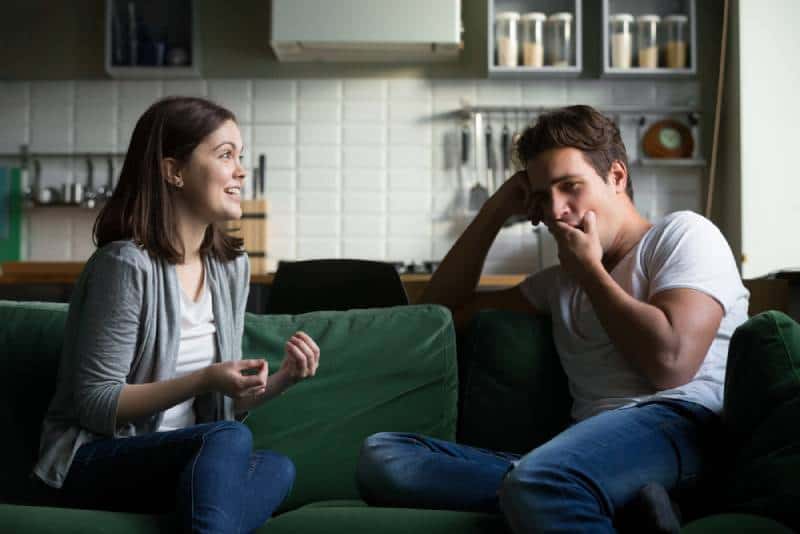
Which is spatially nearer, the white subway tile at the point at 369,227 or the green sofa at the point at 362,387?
the green sofa at the point at 362,387

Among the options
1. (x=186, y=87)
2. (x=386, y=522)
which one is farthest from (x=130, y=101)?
(x=386, y=522)

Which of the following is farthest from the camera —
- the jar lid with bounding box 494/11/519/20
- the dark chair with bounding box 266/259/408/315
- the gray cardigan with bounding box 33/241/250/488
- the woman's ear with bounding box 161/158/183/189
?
the jar lid with bounding box 494/11/519/20

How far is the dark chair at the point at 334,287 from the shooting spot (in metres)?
2.56

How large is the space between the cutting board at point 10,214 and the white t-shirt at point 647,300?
3540 mm

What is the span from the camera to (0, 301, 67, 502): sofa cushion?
194cm

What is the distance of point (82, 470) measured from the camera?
169cm

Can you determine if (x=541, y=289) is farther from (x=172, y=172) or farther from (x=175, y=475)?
(x=175, y=475)

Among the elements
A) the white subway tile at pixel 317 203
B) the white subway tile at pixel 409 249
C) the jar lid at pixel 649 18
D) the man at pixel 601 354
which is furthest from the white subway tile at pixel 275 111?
the man at pixel 601 354

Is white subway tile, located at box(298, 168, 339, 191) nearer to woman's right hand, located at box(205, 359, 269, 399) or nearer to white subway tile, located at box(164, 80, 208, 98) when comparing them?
white subway tile, located at box(164, 80, 208, 98)

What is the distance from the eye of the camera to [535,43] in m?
4.54

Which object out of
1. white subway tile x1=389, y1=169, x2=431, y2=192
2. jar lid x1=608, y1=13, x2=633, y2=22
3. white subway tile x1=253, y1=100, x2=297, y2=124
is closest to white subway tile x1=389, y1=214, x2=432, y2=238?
white subway tile x1=389, y1=169, x2=431, y2=192

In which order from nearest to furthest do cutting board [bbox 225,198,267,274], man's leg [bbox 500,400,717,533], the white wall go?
1. man's leg [bbox 500,400,717,533]
2. the white wall
3. cutting board [bbox 225,198,267,274]

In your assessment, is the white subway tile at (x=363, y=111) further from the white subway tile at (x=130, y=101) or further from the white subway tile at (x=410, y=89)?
the white subway tile at (x=130, y=101)

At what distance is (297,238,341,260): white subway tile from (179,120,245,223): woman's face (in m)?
2.85
